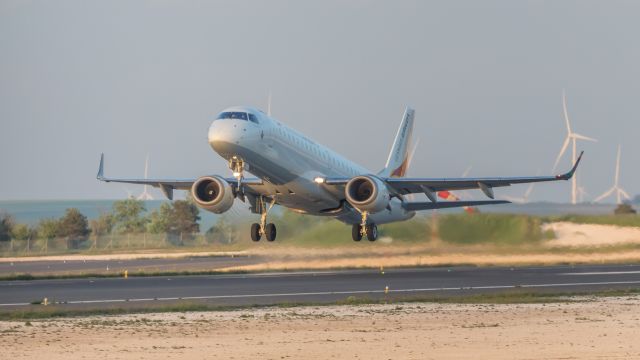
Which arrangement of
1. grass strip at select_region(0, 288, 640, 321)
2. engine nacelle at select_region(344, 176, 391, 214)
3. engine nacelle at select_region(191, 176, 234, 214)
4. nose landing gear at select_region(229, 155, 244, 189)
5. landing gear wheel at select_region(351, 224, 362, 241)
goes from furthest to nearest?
landing gear wheel at select_region(351, 224, 362, 241)
engine nacelle at select_region(344, 176, 391, 214)
engine nacelle at select_region(191, 176, 234, 214)
nose landing gear at select_region(229, 155, 244, 189)
grass strip at select_region(0, 288, 640, 321)

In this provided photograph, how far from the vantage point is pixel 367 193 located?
167ft

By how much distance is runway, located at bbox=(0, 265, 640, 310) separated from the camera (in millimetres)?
46094

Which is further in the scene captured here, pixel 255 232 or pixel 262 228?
pixel 255 232

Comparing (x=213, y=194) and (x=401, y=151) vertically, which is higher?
(x=401, y=151)

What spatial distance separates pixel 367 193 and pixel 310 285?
5.64 m

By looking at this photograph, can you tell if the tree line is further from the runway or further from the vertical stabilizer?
the runway

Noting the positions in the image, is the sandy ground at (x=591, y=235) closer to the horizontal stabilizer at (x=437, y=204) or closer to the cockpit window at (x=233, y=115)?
the horizontal stabilizer at (x=437, y=204)

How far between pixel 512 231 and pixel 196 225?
198 feet

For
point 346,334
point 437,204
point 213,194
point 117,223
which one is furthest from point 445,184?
point 117,223

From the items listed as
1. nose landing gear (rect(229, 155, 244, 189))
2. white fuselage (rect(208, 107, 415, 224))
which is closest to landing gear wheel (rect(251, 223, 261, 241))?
white fuselage (rect(208, 107, 415, 224))

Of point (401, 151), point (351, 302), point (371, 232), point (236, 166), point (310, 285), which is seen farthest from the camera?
point (401, 151)

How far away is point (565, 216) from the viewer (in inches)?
2670

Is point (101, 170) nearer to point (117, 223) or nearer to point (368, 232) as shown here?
point (368, 232)

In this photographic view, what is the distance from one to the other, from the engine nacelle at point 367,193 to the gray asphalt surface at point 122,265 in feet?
68.2
